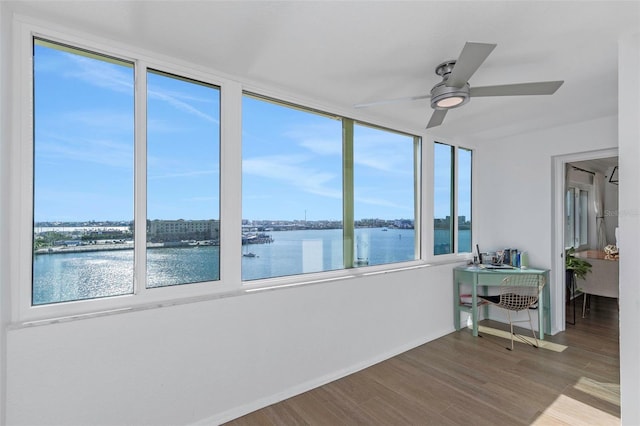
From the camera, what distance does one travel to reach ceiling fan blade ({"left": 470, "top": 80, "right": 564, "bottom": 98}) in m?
1.91

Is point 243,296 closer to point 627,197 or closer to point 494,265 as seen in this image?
point 627,197

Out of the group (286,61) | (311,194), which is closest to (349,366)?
(311,194)

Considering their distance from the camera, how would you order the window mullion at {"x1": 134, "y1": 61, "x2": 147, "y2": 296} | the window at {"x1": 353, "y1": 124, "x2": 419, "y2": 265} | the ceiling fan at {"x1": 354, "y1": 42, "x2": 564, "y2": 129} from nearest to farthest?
the ceiling fan at {"x1": 354, "y1": 42, "x2": 564, "y2": 129} < the window mullion at {"x1": 134, "y1": 61, "x2": 147, "y2": 296} < the window at {"x1": 353, "y1": 124, "x2": 419, "y2": 265}

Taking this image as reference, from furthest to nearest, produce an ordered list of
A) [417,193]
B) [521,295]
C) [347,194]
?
[417,193], [521,295], [347,194]

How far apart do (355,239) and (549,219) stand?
99.9 inches

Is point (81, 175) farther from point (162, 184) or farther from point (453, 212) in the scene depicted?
point (453, 212)

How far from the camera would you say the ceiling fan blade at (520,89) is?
1914 mm

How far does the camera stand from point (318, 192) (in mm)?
3043

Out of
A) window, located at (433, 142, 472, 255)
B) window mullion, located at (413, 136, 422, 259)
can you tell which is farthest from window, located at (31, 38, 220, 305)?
window, located at (433, 142, 472, 255)

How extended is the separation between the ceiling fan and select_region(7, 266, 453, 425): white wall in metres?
1.75

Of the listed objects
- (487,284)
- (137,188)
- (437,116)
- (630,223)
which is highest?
(437,116)

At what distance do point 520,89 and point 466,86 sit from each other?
12.3 inches

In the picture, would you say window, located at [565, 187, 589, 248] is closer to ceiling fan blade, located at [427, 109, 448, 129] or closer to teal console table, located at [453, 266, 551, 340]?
teal console table, located at [453, 266, 551, 340]

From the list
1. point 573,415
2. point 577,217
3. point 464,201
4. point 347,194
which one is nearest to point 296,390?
point 347,194
